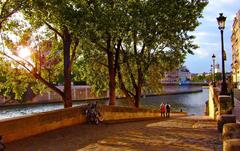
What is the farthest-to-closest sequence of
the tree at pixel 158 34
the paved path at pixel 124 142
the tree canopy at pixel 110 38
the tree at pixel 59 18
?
the tree at pixel 158 34 < the tree canopy at pixel 110 38 < the tree at pixel 59 18 < the paved path at pixel 124 142

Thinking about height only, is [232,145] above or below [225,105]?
below

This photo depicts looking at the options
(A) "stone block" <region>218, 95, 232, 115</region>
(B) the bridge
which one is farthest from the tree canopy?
(A) "stone block" <region>218, 95, 232, 115</region>

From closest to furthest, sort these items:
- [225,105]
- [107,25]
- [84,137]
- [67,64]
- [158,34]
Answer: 1. [84,137]
2. [225,105]
3. [67,64]
4. [107,25]
5. [158,34]

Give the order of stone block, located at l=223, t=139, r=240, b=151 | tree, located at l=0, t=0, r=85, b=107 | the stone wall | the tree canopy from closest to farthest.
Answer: stone block, located at l=223, t=139, r=240, b=151, the stone wall, tree, located at l=0, t=0, r=85, b=107, the tree canopy

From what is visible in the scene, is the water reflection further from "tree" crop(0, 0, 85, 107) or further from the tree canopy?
"tree" crop(0, 0, 85, 107)

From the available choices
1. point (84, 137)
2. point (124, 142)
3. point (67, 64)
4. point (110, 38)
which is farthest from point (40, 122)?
point (110, 38)

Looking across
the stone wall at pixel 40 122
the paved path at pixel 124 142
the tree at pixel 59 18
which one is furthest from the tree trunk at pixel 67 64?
the paved path at pixel 124 142

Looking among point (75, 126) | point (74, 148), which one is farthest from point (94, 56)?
point (74, 148)

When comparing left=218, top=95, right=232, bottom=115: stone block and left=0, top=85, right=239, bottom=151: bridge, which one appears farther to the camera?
left=218, top=95, right=232, bottom=115: stone block

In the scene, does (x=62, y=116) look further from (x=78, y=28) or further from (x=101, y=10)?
(x=101, y=10)

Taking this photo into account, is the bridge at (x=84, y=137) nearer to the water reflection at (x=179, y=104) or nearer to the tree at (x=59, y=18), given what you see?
the tree at (x=59, y=18)

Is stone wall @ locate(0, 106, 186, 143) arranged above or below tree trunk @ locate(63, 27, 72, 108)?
below


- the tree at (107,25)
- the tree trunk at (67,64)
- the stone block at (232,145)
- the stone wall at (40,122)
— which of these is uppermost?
the tree at (107,25)

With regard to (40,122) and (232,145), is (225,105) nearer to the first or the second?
(40,122)
